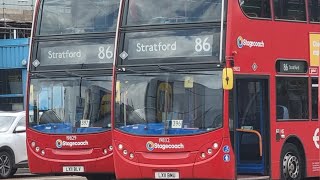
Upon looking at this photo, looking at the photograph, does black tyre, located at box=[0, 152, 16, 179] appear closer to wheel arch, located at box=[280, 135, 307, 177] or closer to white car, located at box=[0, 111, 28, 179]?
white car, located at box=[0, 111, 28, 179]

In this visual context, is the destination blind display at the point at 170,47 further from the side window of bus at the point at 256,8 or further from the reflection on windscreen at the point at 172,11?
the side window of bus at the point at 256,8

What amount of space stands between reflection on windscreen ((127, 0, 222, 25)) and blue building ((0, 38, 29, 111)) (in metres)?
22.3

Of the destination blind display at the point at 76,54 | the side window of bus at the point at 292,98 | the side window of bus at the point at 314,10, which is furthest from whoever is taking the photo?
the side window of bus at the point at 314,10

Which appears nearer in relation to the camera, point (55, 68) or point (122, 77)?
point (122, 77)

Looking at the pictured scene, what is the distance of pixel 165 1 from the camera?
14.4m

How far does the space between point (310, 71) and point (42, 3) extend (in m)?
5.71

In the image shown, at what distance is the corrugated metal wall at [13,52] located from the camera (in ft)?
120

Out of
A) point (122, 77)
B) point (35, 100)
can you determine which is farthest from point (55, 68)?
point (122, 77)

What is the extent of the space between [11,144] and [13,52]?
1711 cm

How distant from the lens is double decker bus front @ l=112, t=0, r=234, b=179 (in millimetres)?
13570

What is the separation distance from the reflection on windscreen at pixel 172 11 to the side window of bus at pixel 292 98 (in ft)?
6.82

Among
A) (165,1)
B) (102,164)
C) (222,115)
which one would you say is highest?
(165,1)

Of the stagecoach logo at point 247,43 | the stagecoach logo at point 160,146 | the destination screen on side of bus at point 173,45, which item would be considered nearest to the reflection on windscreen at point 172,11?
the destination screen on side of bus at point 173,45

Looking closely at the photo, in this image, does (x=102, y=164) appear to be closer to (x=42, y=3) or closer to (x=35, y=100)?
(x=35, y=100)
